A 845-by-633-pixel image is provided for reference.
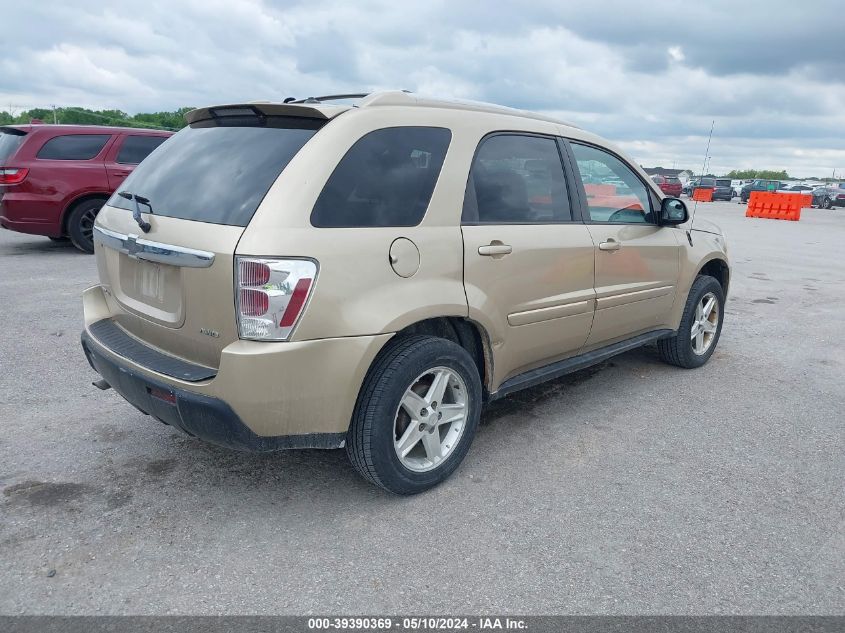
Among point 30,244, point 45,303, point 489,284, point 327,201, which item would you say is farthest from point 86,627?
point 30,244

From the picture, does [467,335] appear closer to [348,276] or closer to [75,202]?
[348,276]

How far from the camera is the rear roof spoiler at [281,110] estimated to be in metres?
2.88

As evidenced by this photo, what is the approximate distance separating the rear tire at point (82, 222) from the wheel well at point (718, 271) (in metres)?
7.94

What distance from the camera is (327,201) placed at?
2750 mm

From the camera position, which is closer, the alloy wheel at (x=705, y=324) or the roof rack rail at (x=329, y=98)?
the roof rack rail at (x=329, y=98)

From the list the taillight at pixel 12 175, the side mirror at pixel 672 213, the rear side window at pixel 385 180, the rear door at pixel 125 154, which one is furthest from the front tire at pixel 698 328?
the taillight at pixel 12 175

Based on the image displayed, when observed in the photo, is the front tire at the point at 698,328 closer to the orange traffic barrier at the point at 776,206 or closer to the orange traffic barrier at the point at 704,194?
the orange traffic barrier at the point at 776,206

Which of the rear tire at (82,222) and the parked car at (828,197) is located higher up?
the parked car at (828,197)

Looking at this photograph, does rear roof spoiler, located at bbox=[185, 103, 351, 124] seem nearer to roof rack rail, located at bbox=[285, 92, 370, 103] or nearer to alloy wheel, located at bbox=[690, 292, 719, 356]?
roof rack rail, located at bbox=[285, 92, 370, 103]

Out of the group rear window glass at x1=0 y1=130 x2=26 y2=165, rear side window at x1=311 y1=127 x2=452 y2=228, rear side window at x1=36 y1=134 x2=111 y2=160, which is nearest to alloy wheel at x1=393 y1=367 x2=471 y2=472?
rear side window at x1=311 y1=127 x2=452 y2=228

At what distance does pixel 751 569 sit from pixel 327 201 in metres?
2.20

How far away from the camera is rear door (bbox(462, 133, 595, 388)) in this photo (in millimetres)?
3266

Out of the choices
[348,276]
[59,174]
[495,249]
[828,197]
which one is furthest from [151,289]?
[828,197]

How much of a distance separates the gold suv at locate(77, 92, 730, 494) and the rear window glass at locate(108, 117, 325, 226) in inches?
0.4
